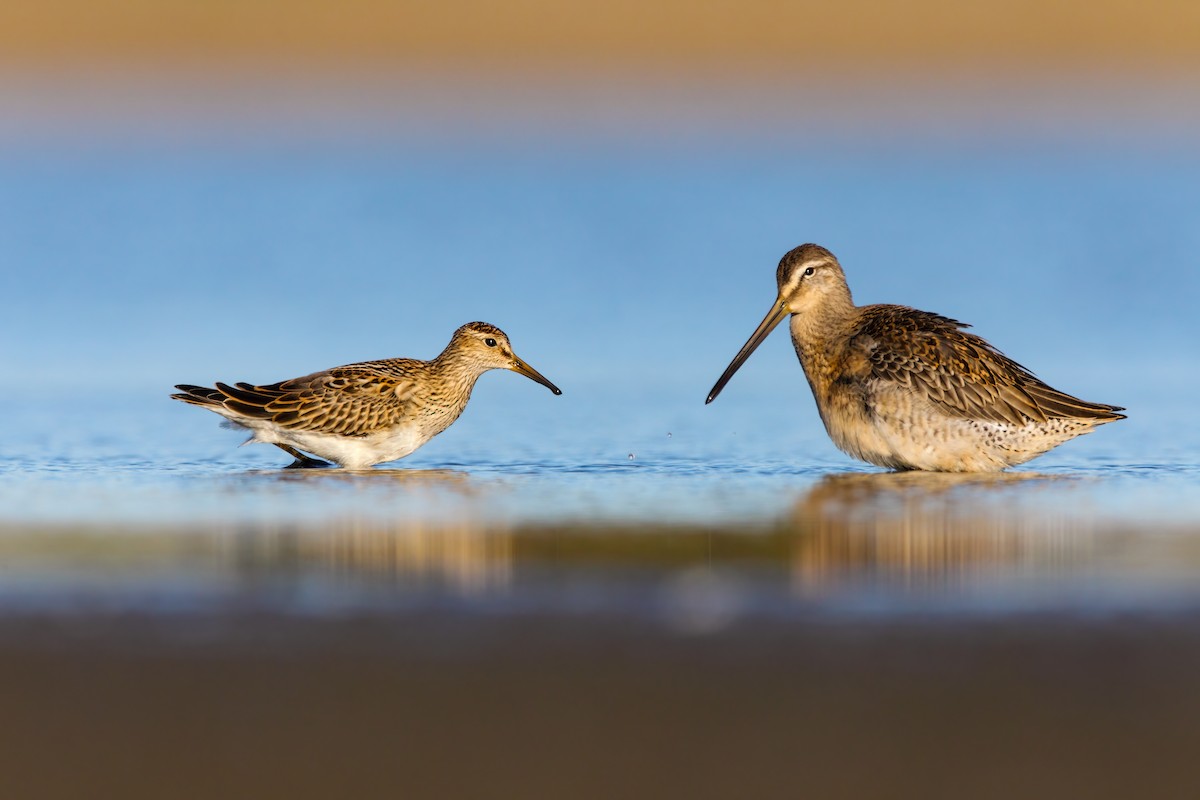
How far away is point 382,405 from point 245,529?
9.20 feet

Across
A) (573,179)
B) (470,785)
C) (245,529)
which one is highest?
(573,179)

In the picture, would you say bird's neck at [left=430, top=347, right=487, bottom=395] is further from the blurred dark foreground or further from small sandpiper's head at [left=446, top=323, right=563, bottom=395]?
the blurred dark foreground

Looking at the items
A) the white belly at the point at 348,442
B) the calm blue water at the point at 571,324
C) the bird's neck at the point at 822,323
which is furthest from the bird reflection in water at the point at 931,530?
the white belly at the point at 348,442

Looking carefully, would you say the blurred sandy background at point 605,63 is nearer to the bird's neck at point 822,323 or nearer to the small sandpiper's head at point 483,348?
the small sandpiper's head at point 483,348

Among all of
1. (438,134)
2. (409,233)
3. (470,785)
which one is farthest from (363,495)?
(438,134)

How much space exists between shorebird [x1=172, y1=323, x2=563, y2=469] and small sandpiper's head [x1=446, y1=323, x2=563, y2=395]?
0.24m

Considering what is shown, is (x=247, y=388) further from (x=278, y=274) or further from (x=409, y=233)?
(x=409, y=233)

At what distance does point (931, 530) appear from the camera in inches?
289

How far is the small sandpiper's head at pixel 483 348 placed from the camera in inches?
427

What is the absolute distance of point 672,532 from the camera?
23.9ft

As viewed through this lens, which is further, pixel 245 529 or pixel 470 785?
pixel 245 529

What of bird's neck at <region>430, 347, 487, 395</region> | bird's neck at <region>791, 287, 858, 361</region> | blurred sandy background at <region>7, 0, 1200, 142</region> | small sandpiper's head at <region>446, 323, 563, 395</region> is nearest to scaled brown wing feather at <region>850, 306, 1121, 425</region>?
bird's neck at <region>791, 287, 858, 361</region>

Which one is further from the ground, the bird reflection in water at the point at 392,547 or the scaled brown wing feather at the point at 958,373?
the scaled brown wing feather at the point at 958,373

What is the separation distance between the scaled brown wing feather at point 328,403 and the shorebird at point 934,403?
7.89 ft
